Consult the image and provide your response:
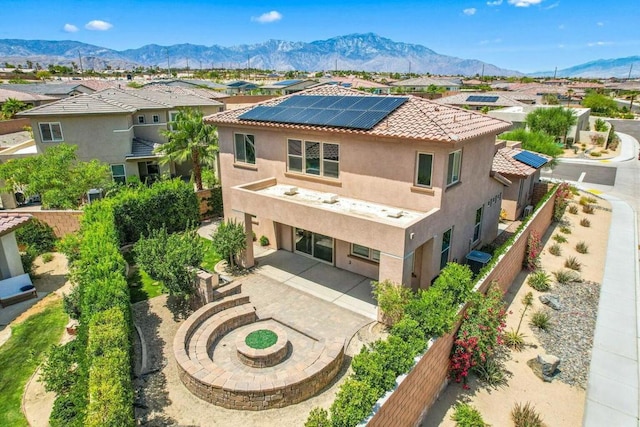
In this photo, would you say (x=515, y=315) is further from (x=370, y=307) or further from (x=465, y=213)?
(x=370, y=307)

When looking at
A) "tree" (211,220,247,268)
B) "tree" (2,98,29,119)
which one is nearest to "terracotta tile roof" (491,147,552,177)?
"tree" (211,220,247,268)

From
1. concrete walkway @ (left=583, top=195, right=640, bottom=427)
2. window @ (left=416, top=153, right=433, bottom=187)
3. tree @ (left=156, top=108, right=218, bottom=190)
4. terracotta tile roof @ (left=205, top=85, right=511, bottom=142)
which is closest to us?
concrete walkway @ (left=583, top=195, right=640, bottom=427)

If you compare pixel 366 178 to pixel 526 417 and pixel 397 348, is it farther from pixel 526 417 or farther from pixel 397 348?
pixel 526 417

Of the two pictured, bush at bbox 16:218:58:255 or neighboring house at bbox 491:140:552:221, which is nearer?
bush at bbox 16:218:58:255

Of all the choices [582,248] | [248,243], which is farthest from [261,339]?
[582,248]

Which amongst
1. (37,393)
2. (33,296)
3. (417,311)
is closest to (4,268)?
(33,296)

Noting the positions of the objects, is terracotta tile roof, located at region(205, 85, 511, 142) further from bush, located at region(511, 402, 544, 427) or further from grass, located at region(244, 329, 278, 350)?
bush, located at region(511, 402, 544, 427)
